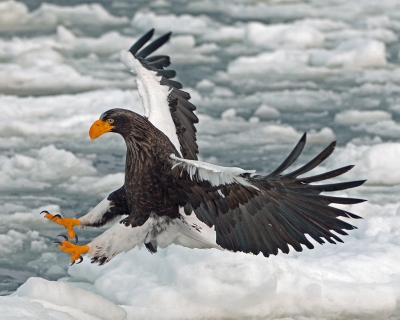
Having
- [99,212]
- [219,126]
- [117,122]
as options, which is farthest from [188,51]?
[117,122]

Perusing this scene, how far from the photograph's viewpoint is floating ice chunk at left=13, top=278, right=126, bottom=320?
3.88 m

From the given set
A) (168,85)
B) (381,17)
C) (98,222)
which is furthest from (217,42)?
(98,222)

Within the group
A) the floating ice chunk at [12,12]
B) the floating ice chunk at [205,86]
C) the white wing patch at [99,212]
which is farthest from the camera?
the floating ice chunk at [12,12]

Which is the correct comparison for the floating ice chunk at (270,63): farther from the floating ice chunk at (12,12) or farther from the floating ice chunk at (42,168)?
the floating ice chunk at (12,12)

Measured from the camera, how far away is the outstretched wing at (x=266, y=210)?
12.5 ft

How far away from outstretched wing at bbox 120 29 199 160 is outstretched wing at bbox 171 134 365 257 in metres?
1.07

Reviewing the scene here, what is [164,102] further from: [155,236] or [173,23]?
[173,23]

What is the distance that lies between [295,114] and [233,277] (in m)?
4.54

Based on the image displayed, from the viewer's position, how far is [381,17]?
42.8 feet

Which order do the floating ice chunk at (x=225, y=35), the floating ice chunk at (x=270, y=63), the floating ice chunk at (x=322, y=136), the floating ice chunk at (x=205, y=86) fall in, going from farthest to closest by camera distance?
1. the floating ice chunk at (x=225, y=35)
2. the floating ice chunk at (x=270, y=63)
3. the floating ice chunk at (x=205, y=86)
4. the floating ice chunk at (x=322, y=136)

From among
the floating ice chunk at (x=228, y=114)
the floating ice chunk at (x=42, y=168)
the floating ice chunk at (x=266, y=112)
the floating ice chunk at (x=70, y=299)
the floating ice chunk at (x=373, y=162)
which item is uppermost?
the floating ice chunk at (x=266, y=112)

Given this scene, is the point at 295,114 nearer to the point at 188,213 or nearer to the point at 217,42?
the point at 217,42

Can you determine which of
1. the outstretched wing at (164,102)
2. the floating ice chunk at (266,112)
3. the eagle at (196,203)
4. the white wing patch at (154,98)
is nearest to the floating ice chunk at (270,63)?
the floating ice chunk at (266,112)

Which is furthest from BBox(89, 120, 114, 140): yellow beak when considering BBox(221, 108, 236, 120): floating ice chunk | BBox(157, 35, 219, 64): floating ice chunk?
BBox(157, 35, 219, 64): floating ice chunk
